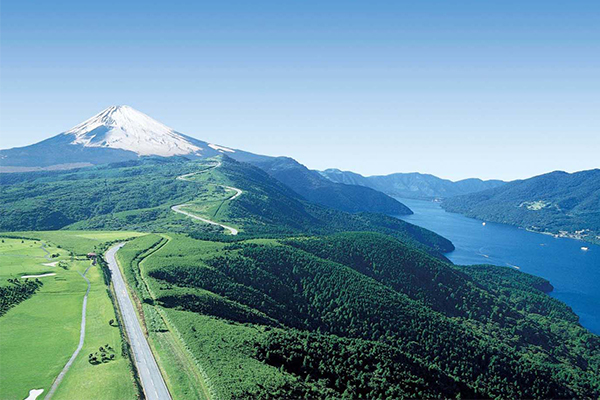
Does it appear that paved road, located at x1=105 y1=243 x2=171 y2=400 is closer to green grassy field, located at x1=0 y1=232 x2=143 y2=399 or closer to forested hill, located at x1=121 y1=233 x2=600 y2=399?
green grassy field, located at x1=0 y1=232 x2=143 y2=399

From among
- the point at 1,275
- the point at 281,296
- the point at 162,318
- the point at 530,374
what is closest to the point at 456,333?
the point at 530,374

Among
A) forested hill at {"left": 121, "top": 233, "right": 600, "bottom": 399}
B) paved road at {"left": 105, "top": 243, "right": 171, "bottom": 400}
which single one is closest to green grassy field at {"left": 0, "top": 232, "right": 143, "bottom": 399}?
paved road at {"left": 105, "top": 243, "right": 171, "bottom": 400}

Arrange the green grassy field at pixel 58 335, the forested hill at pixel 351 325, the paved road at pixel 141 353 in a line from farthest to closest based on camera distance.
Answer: the forested hill at pixel 351 325, the paved road at pixel 141 353, the green grassy field at pixel 58 335

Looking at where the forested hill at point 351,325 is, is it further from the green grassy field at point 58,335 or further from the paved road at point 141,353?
the green grassy field at point 58,335

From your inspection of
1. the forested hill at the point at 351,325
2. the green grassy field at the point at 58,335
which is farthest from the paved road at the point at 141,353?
the forested hill at the point at 351,325

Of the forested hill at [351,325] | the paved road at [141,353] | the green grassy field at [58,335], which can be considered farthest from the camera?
the forested hill at [351,325]

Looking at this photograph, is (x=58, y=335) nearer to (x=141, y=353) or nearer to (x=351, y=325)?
(x=141, y=353)
